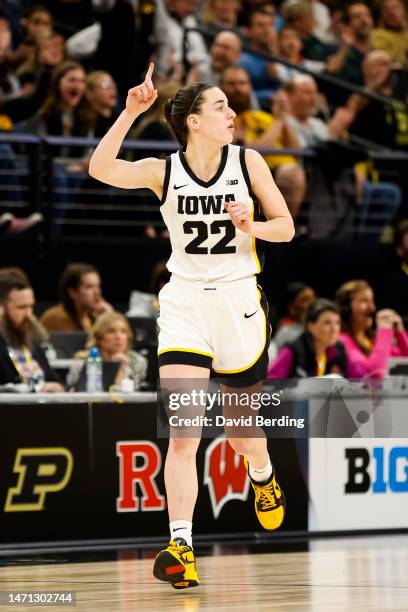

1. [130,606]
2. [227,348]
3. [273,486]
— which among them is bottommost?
[130,606]

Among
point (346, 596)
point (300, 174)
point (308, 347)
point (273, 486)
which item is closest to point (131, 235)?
Answer: point (300, 174)

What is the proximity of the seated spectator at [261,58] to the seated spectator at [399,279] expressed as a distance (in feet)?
7.94

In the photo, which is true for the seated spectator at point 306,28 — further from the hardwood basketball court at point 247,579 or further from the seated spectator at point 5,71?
the hardwood basketball court at point 247,579

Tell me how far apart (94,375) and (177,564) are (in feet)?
9.42

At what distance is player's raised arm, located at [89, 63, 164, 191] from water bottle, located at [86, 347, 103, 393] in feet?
8.73

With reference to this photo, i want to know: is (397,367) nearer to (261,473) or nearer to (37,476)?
(37,476)

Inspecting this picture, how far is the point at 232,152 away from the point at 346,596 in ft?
7.24

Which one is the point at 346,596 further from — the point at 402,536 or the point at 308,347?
the point at 308,347

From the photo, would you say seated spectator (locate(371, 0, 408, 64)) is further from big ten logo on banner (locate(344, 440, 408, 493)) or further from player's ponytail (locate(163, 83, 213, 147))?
player's ponytail (locate(163, 83, 213, 147))

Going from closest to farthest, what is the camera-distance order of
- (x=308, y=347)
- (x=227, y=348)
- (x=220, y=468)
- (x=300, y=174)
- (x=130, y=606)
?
(x=130, y=606), (x=227, y=348), (x=220, y=468), (x=308, y=347), (x=300, y=174)

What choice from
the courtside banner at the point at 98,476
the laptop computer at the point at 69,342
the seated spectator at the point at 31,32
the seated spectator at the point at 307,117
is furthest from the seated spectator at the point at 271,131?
the courtside banner at the point at 98,476

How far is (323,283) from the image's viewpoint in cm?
1280

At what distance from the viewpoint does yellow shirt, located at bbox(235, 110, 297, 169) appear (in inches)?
496

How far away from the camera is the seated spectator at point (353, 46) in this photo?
1502 cm
